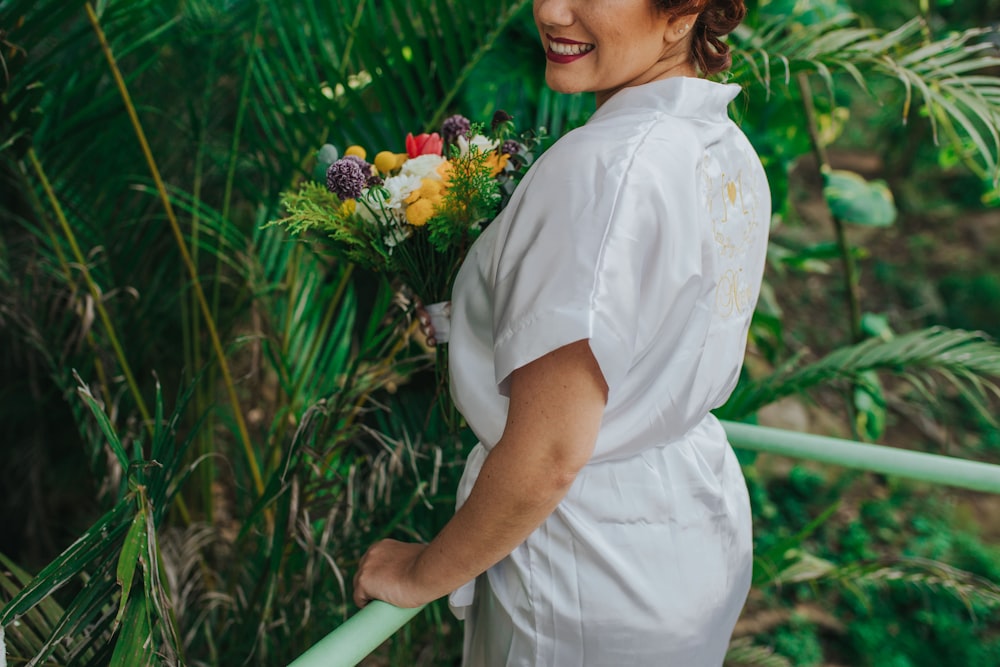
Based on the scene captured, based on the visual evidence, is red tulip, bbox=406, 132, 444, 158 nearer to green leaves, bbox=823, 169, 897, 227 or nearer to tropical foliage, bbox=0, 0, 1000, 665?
tropical foliage, bbox=0, 0, 1000, 665

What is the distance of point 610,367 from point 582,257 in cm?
10

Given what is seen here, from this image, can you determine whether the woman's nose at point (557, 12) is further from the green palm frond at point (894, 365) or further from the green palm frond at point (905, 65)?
the green palm frond at point (894, 365)

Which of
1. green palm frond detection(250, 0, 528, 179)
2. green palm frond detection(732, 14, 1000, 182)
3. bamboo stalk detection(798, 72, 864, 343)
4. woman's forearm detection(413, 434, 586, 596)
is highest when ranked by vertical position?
green palm frond detection(250, 0, 528, 179)

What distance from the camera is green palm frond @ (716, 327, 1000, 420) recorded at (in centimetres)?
170

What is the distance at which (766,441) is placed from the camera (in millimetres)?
1276

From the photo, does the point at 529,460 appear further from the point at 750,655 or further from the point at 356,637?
the point at 750,655

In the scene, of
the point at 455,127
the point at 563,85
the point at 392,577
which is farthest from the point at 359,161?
the point at 392,577

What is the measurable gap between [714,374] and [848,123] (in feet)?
19.1

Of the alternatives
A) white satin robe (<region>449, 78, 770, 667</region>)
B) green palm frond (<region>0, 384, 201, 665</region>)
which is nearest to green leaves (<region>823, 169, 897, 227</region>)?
white satin robe (<region>449, 78, 770, 667</region>)

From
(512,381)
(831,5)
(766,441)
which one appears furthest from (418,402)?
(831,5)

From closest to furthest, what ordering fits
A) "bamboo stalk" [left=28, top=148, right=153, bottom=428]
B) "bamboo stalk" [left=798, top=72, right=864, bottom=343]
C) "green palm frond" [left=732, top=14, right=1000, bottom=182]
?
1. "green palm frond" [left=732, top=14, right=1000, bottom=182]
2. "bamboo stalk" [left=28, top=148, right=153, bottom=428]
3. "bamboo stalk" [left=798, top=72, right=864, bottom=343]

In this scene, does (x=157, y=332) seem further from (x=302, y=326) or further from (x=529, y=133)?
(x=529, y=133)

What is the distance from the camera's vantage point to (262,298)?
1.89 m

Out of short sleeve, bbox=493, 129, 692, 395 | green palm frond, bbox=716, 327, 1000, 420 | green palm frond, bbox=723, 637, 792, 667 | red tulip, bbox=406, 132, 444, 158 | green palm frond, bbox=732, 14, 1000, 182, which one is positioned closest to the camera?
short sleeve, bbox=493, 129, 692, 395
